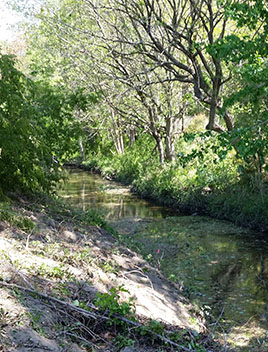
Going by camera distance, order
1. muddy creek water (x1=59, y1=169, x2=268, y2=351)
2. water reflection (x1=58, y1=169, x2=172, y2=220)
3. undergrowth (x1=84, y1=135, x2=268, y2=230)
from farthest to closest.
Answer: water reflection (x1=58, y1=169, x2=172, y2=220) → undergrowth (x1=84, y1=135, x2=268, y2=230) → muddy creek water (x1=59, y1=169, x2=268, y2=351)

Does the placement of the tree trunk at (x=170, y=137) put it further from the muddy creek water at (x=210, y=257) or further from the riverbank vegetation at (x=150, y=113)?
the muddy creek water at (x=210, y=257)

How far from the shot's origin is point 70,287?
5031mm

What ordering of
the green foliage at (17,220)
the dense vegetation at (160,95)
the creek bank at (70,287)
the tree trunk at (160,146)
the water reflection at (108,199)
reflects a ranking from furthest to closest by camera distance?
the tree trunk at (160,146) < the water reflection at (108,199) < the dense vegetation at (160,95) < the green foliage at (17,220) < the creek bank at (70,287)

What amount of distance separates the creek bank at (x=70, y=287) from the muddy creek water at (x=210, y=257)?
0.84 metres

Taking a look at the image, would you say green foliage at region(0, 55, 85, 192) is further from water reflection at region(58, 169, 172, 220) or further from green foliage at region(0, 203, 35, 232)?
water reflection at region(58, 169, 172, 220)

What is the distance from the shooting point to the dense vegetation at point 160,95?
8.18m

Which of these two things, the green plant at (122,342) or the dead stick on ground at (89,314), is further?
the dead stick on ground at (89,314)

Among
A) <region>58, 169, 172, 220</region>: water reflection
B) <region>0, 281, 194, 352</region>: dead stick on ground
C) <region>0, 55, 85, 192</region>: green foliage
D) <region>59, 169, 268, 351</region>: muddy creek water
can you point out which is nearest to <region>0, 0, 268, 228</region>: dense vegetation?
<region>0, 55, 85, 192</region>: green foliage

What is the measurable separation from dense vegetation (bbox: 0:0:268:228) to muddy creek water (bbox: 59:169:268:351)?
3.84 feet

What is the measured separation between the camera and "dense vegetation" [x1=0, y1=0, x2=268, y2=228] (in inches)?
322

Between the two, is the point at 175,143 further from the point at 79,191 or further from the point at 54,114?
the point at 54,114

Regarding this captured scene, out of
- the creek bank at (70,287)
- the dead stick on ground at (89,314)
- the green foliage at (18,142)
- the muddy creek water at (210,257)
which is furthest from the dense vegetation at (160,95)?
the dead stick on ground at (89,314)

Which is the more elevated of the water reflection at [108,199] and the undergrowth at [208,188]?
the undergrowth at [208,188]

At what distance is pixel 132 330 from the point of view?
4.56 m
